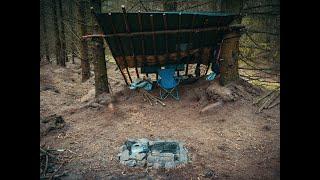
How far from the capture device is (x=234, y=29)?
10633 mm

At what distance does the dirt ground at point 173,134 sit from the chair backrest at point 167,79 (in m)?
0.45

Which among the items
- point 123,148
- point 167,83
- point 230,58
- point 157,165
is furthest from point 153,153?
point 230,58

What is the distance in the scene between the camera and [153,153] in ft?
23.3

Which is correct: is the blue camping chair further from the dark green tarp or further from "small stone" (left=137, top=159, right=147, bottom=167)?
"small stone" (left=137, top=159, right=147, bottom=167)

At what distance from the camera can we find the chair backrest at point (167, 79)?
1153 centimetres

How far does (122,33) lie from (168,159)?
17.5 feet

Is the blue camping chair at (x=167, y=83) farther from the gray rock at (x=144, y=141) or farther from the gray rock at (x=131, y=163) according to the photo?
the gray rock at (x=131, y=163)

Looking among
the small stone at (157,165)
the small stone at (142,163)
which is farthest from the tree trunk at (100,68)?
the small stone at (157,165)

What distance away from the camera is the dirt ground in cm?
659

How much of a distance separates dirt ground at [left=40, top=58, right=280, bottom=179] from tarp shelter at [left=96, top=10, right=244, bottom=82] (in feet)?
3.82

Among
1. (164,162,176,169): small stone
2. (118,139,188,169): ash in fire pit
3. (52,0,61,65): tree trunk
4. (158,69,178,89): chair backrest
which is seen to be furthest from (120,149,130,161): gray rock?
(52,0,61,65): tree trunk
